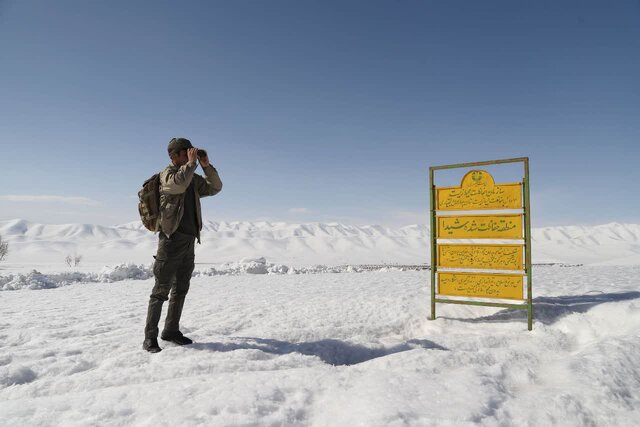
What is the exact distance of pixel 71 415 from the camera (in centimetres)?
198

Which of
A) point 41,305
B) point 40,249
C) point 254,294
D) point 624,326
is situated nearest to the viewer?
point 624,326

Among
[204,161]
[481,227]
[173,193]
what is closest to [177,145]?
[204,161]

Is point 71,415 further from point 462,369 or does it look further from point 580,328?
point 580,328

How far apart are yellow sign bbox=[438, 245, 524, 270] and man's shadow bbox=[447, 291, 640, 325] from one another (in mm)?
754

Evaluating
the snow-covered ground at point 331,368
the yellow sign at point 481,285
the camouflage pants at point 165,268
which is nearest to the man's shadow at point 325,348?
the snow-covered ground at point 331,368

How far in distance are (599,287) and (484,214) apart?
12.8 feet

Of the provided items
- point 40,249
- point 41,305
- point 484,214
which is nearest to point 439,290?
point 484,214

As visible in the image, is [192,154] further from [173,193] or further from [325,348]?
[325,348]

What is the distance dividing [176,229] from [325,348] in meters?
1.99

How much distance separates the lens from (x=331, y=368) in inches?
110

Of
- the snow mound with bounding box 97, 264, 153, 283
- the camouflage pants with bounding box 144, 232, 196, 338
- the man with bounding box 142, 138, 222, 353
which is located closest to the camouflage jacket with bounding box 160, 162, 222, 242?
the man with bounding box 142, 138, 222, 353

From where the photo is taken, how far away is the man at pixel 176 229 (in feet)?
10.5

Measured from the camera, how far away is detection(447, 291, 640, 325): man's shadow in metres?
4.69

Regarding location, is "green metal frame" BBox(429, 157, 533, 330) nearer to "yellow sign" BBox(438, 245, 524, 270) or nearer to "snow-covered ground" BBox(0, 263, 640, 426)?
"yellow sign" BBox(438, 245, 524, 270)
